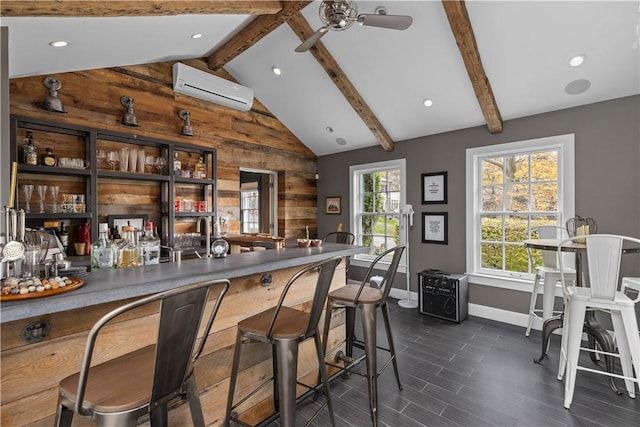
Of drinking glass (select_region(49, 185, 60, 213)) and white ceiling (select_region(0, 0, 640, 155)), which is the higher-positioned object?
white ceiling (select_region(0, 0, 640, 155))

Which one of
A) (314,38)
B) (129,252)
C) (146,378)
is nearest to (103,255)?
(129,252)

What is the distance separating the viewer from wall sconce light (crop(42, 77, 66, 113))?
302cm

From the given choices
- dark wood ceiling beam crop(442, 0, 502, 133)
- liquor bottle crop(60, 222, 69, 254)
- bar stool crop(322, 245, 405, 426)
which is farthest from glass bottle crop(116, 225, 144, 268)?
dark wood ceiling beam crop(442, 0, 502, 133)

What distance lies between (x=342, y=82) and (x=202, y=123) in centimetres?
195

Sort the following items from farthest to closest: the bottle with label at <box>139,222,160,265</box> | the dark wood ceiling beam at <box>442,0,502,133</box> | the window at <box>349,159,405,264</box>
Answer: the window at <box>349,159,405,264</box> → the dark wood ceiling beam at <box>442,0,502,133</box> → the bottle with label at <box>139,222,160,265</box>

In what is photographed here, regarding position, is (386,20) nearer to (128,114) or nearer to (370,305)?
(370,305)

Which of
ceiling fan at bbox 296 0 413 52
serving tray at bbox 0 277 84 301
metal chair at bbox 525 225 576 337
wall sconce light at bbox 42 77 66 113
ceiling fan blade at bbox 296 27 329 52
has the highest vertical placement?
ceiling fan at bbox 296 0 413 52

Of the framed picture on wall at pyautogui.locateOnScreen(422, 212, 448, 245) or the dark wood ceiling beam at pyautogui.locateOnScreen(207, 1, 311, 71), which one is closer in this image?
the dark wood ceiling beam at pyautogui.locateOnScreen(207, 1, 311, 71)

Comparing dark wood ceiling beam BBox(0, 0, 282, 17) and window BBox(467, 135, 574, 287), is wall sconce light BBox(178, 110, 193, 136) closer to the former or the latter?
dark wood ceiling beam BBox(0, 0, 282, 17)

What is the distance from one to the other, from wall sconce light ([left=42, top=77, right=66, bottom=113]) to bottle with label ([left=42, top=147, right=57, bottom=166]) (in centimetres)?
38

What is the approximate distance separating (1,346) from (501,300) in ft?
14.3

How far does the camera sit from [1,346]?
1094mm

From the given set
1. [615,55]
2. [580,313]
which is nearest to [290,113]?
[615,55]

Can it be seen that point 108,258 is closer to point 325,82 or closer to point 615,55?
point 325,82
